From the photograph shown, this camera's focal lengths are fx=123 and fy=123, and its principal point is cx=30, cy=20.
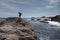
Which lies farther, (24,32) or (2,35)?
(24,32)

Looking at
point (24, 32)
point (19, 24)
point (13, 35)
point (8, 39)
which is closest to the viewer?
point (8, 39)

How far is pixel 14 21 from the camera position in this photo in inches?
517

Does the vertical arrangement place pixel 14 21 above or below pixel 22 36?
above

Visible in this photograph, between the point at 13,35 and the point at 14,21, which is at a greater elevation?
the point at 14,21

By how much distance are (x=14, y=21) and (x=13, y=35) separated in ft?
11.8

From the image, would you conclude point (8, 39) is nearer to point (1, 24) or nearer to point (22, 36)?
point (22, 36)

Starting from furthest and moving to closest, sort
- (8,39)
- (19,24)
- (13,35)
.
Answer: (19,24) → (13,35) → (8,39)

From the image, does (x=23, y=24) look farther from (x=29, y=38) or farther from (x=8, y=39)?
(x=8, y=39)

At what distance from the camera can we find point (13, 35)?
31.9 feet

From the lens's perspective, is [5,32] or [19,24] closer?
[5,32]

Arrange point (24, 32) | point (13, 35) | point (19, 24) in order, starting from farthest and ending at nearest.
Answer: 1. point (19, 24)
2. point (24, 32)
3. point (13, 35)

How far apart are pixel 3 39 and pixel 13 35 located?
2.79 feet

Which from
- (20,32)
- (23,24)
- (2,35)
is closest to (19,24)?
(23,24)

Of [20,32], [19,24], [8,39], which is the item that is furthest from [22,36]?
[19,24]
